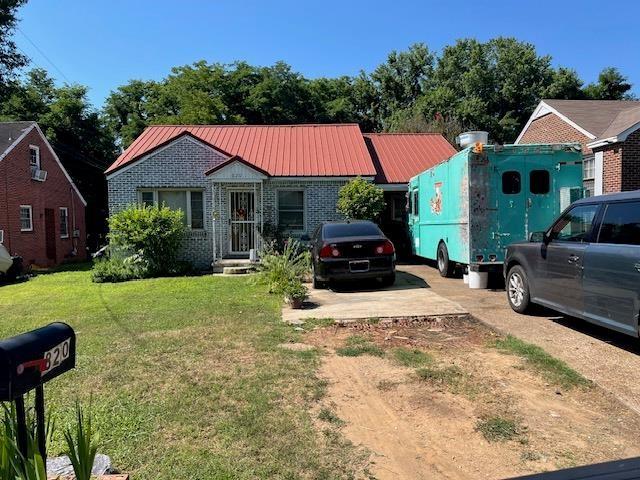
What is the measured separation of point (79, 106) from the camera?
34.1 metres

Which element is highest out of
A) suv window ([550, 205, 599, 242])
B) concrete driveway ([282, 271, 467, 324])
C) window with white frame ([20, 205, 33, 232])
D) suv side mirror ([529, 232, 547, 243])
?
window with white frame ([20, 205, 33, 232])

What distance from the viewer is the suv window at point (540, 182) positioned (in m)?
10.4

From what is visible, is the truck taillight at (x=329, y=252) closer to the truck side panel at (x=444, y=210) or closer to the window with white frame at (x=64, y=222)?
the truck side panel at (x=444, y=210)

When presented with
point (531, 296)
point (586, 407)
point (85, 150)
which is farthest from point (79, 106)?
point (586, 407)

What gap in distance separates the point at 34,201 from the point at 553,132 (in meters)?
24.9

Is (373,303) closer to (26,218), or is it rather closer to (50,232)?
(26,218)

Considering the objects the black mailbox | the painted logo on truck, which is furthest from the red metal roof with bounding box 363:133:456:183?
the black mailbox

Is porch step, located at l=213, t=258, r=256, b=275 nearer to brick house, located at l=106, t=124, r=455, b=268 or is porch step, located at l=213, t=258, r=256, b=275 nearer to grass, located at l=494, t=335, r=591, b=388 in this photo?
brick house, located at l=106, t=124, r=455, b=268

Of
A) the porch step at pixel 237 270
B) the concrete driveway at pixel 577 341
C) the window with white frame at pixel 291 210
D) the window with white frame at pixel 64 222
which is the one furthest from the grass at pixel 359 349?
the window with white frame at pixel 64 222

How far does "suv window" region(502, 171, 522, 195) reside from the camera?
1035 centimetres

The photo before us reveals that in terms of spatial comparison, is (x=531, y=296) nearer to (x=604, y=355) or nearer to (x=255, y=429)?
(x=604, y=355)

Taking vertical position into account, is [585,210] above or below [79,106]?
below

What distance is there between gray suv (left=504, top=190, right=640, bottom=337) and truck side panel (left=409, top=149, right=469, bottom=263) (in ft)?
9.31

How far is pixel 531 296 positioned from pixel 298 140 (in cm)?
1401
